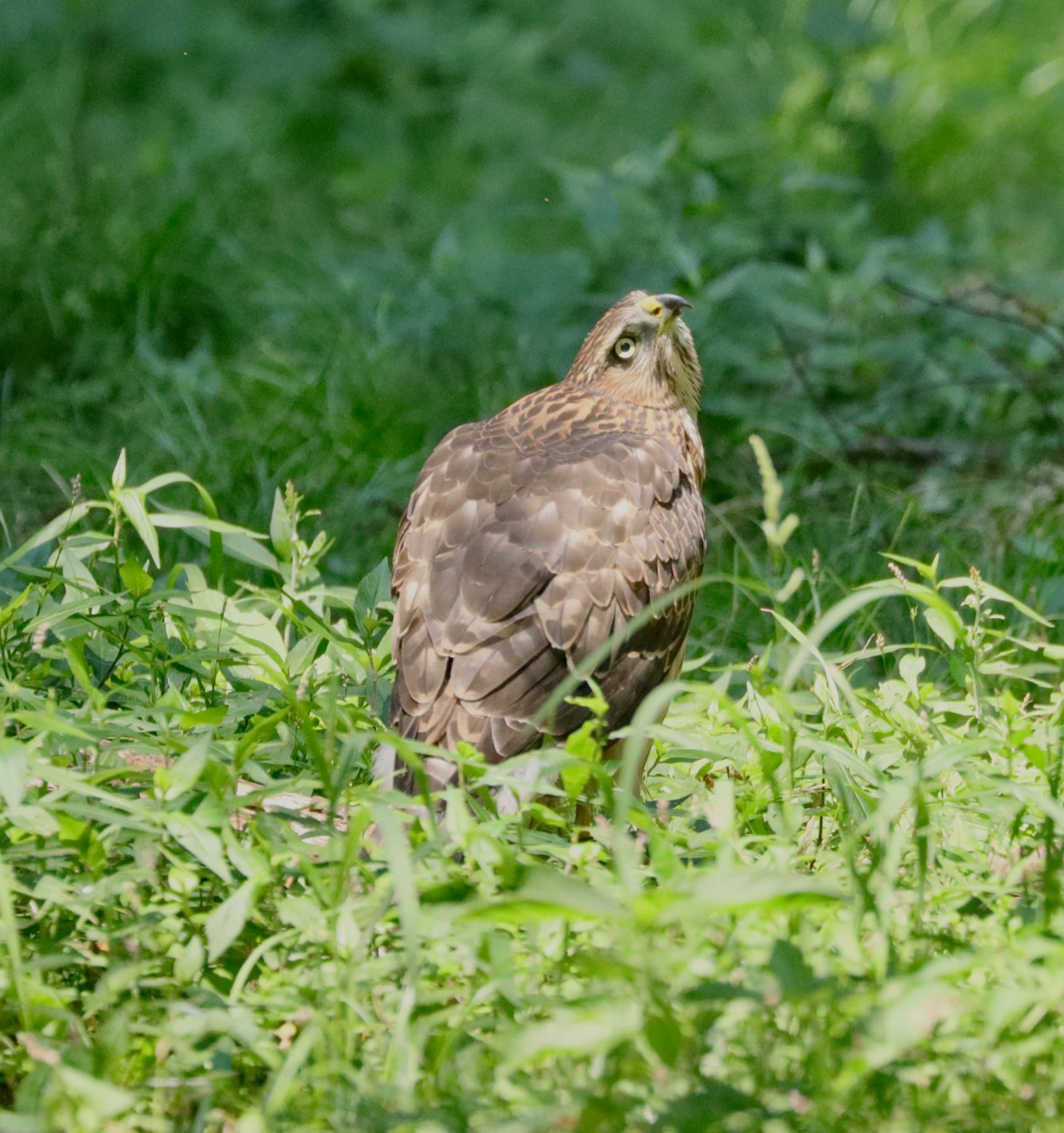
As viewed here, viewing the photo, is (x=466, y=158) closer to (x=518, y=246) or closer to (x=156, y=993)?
(x=518, y=246)

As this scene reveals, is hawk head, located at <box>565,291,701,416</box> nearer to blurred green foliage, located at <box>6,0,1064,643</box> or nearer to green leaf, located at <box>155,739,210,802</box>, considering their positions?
blurred green foliage, located at <box>6,0,1064,643</box>

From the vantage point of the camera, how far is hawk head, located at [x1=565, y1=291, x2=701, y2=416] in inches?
180

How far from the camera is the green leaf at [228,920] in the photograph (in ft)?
8.19

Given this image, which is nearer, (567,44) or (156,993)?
(156,993)

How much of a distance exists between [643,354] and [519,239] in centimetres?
341

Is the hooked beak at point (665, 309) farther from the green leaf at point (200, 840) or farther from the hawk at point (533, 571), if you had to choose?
the green leaf at point (200, 840)

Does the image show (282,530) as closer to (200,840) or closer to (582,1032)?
(200,840)

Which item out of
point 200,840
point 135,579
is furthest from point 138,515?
point 200,840

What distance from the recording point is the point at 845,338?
6363 millimetres

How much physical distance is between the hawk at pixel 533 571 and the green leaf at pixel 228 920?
804 mm

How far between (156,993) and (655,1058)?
3.13ft

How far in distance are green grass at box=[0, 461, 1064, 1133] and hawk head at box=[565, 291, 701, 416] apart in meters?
1.26

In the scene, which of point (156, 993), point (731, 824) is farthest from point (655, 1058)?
point (156, 993)

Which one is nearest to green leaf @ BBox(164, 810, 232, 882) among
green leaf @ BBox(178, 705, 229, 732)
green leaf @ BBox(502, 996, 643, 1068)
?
green leaf @ BBox(178, 705, 229, 732)
